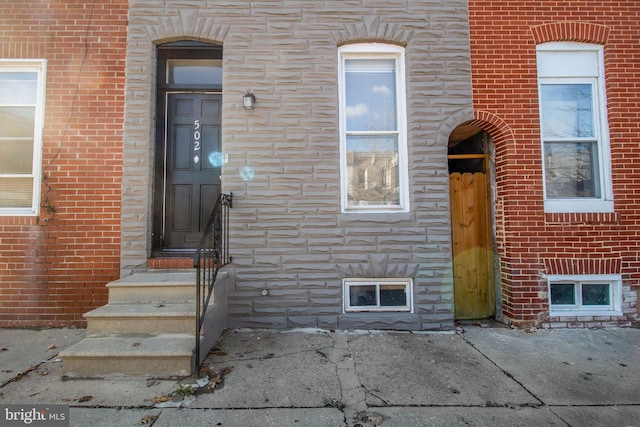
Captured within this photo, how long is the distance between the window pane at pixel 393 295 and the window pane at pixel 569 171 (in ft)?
7.44

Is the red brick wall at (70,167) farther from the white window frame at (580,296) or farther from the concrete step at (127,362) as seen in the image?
the white window frame at (580,296)

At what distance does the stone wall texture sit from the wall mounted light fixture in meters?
0.08

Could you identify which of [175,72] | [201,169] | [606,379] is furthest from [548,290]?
[175,72]

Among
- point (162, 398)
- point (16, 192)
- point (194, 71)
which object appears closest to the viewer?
point (162, 398)

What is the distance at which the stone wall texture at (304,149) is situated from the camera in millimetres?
3893

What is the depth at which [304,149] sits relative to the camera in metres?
4.01

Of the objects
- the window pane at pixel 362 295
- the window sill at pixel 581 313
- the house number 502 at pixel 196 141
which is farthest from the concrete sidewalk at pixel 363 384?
the house number 502 at pixel 196 141

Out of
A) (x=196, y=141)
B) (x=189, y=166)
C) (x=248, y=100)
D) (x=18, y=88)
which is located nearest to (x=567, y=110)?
(x=248, y=100)

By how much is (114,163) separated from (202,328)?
237 cm

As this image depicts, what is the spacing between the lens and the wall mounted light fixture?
3920 millimetres

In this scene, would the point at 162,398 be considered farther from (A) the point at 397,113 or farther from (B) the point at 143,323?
(A) the point at 397,113

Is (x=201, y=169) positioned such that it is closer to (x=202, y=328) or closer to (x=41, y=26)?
(x=202, y=328)

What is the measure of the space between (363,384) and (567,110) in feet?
13.9

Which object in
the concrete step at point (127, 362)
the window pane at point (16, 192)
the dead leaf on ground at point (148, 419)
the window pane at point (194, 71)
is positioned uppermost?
the window pane at point (194, 71)
